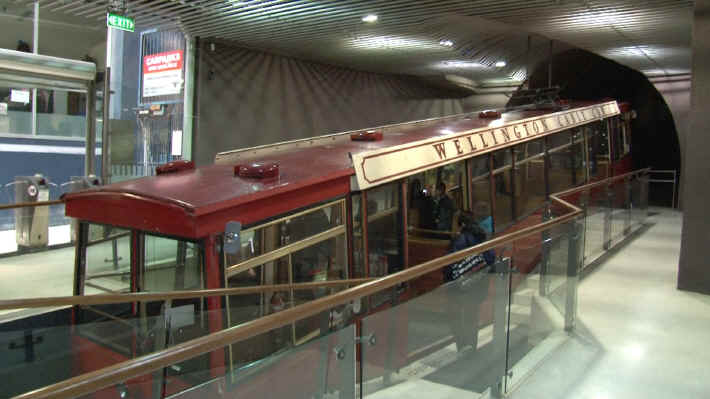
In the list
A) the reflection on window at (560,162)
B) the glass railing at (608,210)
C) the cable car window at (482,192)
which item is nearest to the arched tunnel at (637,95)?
the glass railing at (608,210)

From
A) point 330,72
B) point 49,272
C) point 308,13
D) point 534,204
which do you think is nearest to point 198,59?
point 308,13

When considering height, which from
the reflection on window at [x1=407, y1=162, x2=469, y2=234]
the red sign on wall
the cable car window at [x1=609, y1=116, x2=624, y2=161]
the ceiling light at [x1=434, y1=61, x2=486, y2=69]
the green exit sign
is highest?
the ceiling light at [x1=434, y1=61, x2=486, y2=69]

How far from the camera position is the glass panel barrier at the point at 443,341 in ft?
9.86

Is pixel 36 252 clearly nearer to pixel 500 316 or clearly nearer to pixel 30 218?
pixel 30 218

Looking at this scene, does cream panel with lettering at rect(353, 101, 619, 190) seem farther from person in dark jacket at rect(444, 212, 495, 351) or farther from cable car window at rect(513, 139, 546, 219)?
person in dark jacket at rect(444, 212, 495, 351)

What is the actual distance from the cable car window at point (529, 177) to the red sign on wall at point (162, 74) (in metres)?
7.34

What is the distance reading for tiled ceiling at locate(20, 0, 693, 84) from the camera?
8.87 m

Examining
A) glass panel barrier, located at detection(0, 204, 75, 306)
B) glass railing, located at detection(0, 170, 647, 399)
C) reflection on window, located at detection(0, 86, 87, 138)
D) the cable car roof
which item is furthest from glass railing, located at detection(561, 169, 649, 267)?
reflection on window, located at detection(0, 86, 87, 138)

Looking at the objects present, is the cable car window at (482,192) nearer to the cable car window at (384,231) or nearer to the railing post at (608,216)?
the cable car window at (384,231)

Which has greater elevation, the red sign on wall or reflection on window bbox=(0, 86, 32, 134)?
the red sign on wall

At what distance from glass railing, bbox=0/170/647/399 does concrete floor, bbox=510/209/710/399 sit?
0.20 meters

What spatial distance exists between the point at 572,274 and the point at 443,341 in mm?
2402

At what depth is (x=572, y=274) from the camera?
214 inches

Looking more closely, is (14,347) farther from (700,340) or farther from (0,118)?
(0,118)
